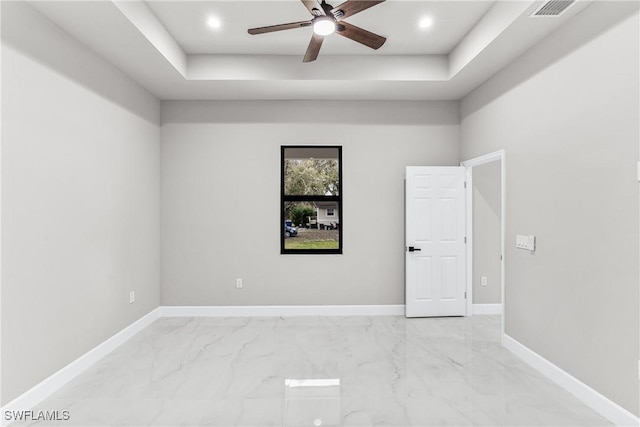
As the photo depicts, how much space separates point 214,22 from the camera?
3000mm

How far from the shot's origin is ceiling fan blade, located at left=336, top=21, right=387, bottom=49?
7.92 ft

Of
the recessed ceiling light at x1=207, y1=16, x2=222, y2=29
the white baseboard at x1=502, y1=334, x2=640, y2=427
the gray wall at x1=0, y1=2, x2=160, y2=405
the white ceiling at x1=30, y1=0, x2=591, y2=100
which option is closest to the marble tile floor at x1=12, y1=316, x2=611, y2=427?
the white baseboard at x1=502, y1=334, x2=640, y2=427

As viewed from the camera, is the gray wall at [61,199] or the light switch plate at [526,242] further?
the light switch plate at [526,242]

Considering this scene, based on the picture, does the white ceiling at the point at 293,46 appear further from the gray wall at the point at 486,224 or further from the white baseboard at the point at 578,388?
the white baseboard at the point at 578,388

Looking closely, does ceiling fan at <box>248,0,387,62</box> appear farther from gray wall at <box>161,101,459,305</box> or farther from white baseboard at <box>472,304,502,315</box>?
white baseboard at <box>472,304,502,315</box>

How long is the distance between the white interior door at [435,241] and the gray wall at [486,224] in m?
0.22

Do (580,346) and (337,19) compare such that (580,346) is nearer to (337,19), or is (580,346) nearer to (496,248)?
(496,248)

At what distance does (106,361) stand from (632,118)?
4.43 metres

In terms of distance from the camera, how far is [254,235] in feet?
14.1

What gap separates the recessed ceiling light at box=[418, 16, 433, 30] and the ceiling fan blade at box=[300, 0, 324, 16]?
1244mm

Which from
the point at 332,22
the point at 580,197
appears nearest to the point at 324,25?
the point at 332,22

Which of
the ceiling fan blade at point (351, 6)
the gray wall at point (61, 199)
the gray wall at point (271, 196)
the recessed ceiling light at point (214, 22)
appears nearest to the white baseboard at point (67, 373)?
the gray wall at point (61, 199)

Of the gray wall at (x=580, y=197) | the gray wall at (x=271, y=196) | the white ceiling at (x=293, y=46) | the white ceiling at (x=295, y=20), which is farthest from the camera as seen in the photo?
the gray wall at (x=271, y=196)

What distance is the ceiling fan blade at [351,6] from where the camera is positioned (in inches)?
83.4
